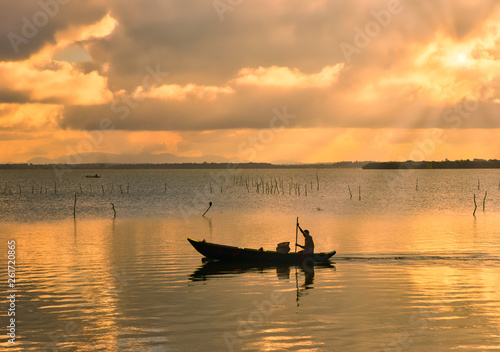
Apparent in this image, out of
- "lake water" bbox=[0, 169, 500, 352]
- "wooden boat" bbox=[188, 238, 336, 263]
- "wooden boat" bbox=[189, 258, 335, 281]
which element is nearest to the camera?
"lake water" bbox=[0, 169, 500, 352]

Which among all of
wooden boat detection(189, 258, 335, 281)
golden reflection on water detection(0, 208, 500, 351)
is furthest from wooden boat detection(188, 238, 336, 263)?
golden reflection on water detection(0, 208, 500, 351)

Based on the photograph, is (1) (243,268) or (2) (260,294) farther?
(1) (243,268)

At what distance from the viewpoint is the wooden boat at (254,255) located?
29906 mm

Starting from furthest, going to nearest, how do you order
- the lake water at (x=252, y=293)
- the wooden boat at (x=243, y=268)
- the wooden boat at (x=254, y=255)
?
the wooden boat at (x=254, y=255) → the wooden boat at (x=243, y=268) → the lake water at (x=252, y=293)

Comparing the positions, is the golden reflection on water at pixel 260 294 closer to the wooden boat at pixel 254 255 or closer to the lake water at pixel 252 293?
the lake water at pixel 252 293

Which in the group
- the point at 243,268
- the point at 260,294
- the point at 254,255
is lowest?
the point at 260,294

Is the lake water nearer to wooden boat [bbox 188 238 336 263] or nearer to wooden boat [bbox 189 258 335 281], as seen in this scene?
wooden boat [bbox 189 258 335 281]

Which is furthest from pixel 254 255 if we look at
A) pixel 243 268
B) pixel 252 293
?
pixel 252 293

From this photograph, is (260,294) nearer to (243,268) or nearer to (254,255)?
(243,268)

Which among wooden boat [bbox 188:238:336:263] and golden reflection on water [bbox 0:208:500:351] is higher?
wooden boat [bbox 188:238:336:263]

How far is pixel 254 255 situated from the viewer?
30.0 meters

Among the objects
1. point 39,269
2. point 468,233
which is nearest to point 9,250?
point 39,269

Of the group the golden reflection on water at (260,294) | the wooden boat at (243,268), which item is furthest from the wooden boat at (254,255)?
the golden reflection on water at (260,294)

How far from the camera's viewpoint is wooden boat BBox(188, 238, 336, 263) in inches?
1177
